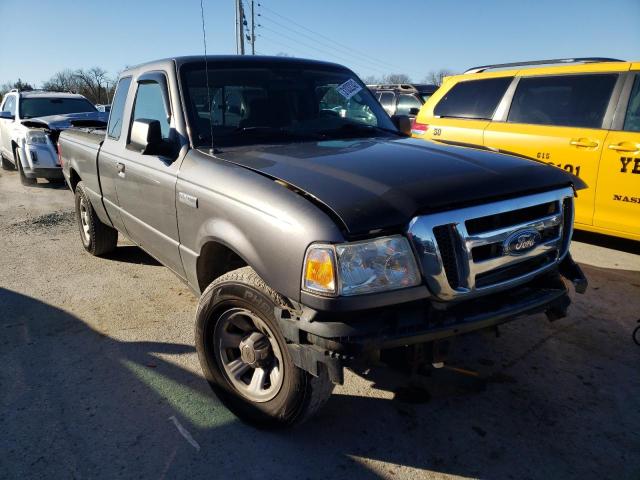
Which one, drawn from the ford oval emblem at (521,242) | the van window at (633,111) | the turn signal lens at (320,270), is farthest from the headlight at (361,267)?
the van window at (633,111)

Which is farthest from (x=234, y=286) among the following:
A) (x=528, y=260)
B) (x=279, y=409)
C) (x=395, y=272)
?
(x=528, y=260)

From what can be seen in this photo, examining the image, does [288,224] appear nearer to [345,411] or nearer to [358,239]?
[358,239]

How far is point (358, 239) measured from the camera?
189 cm

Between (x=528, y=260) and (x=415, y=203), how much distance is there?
76 centimetres

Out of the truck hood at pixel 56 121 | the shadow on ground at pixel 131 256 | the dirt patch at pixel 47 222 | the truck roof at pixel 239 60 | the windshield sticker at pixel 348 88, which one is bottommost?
the dirt patch at pixel 47 222

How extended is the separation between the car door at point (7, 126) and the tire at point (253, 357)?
10.1m

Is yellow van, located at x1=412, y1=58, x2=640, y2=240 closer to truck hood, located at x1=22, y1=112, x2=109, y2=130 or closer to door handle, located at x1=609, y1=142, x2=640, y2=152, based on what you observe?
door handle, located at x1=609, y1=142, x2=640, y2=152

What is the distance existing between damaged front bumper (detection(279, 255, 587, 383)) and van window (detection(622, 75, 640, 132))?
346 cm

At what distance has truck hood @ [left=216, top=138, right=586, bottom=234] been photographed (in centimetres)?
197

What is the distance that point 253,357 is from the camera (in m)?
2.45

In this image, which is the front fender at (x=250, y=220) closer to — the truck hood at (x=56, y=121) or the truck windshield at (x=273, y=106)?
the truck windshield at (x=273, y=106)

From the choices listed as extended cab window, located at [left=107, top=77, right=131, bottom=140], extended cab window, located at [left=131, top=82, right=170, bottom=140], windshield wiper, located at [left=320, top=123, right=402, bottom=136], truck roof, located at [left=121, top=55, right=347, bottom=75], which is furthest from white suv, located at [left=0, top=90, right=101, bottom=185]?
windshield wiper, located at [left=320, top=123, right=402, bottom=136]

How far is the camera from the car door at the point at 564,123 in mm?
4848

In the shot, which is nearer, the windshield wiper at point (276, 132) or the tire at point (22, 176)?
the windshield wiper at point (276, 132)
